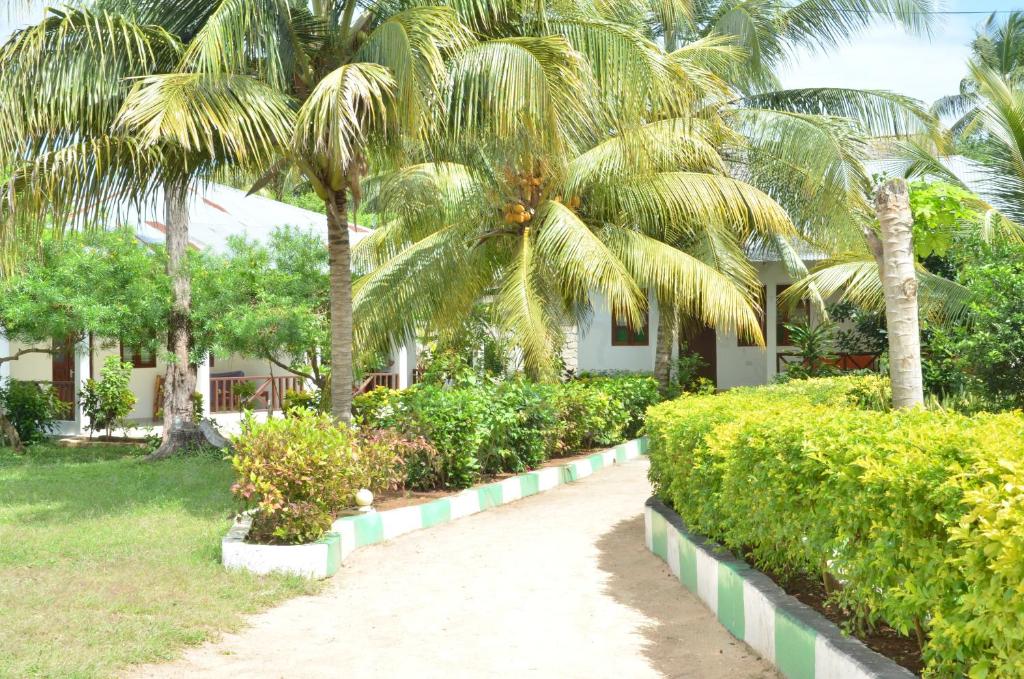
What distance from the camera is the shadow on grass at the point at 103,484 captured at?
31.8 feet

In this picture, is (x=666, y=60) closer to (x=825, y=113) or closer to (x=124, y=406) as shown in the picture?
(x=825, y=113)

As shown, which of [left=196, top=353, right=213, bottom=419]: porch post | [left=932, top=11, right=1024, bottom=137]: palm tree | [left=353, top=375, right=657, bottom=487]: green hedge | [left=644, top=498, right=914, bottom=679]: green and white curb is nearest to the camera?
[left=644, top=498, right=914, bottom=679]: green and white curb

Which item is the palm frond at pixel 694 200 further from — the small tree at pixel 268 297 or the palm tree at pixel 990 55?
the palm tree at pixel 990 55

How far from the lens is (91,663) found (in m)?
4.86

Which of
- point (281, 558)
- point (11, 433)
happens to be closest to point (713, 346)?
point (11, 433)

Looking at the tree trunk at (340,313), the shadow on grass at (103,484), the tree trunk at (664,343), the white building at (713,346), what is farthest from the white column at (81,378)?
the tree trunk at (664,343)

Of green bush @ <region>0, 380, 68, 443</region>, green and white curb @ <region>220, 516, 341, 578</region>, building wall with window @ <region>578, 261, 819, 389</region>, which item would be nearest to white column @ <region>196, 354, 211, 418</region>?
green bush @ <region>0, 380, 68, 443</region>

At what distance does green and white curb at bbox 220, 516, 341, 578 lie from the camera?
705 cm

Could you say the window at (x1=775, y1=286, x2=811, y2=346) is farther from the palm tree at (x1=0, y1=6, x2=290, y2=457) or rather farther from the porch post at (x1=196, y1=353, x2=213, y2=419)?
the palm tree at (x1=0, y1=6, x2=290, y2=457)

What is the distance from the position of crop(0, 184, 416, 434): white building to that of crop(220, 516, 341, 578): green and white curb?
10347 millimetres

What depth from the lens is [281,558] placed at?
7066mm

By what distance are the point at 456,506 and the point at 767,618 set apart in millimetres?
4948

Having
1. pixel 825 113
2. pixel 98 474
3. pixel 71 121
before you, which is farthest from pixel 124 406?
pixel 825 113

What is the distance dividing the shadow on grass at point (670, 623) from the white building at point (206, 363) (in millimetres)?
11022
